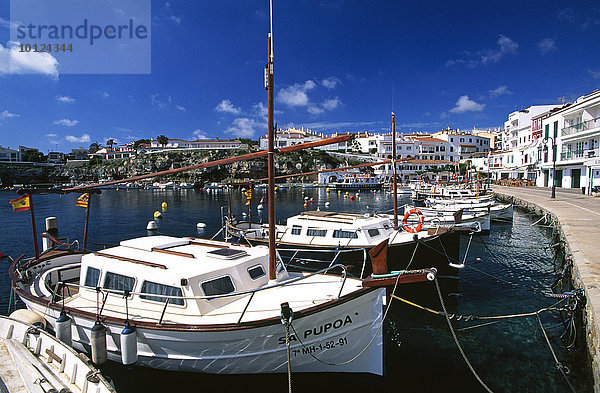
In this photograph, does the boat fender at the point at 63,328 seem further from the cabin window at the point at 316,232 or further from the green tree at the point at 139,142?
the green tree at the point at 139,142

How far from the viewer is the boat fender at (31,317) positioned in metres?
9.48

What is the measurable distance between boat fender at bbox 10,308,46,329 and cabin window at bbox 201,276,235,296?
207 inches

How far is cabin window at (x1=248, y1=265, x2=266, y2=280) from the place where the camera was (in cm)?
987

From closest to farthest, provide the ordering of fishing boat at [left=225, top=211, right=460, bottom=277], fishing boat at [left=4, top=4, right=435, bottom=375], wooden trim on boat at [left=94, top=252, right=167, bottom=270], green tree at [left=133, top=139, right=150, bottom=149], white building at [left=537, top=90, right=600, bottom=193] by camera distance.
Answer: fishing boat at [left=4, top=4, right=435, bottom=375], wooden trim on boat at [left=94, top=252, right=167, bottom=270], fishing boat at [left=225, top=211, right=460, bottom=277], white building at [left=537, top=90, right=600, bottom=193], green tree at [left=133, top=139, right=150, bottom=149]

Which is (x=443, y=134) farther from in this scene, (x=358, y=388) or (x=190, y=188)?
(x=358, y=388)

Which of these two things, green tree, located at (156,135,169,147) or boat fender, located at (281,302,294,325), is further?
green tree, located at (156,135,169,147)

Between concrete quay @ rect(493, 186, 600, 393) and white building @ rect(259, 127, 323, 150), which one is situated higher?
white building @ rect(259, 127, 323, 150)

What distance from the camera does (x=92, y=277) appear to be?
33.7 feet

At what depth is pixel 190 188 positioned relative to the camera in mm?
119125

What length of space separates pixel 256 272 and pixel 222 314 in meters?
1.88

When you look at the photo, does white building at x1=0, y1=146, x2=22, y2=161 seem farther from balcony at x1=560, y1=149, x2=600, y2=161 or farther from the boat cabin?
balcony at x1=560, y1=149, x2=600, y2=161

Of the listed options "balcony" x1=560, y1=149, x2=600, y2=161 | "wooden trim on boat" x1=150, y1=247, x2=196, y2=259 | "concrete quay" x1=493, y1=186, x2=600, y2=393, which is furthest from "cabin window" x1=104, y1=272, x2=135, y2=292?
"balcony" x1=560, y1=149, x2=600, y2=161

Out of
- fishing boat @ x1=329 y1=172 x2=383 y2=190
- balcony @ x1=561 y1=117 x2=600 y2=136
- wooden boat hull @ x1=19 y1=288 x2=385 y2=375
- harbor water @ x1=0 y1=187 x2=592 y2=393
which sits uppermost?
balcony @ x1=561 y1=117 x2=600 y2=136

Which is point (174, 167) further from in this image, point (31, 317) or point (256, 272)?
point (256, 272)
